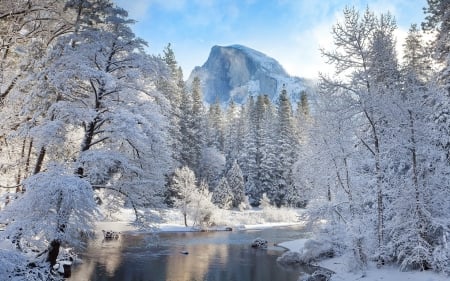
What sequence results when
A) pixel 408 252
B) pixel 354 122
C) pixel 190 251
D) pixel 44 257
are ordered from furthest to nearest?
pixel 190 251 < pixel 354 122 < pixel 408 252 < pixel 44 257

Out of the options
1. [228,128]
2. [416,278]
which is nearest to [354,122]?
[416,278]

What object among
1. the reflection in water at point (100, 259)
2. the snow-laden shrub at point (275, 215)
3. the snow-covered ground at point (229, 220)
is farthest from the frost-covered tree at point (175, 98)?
the reflection in water at point (100, 259)

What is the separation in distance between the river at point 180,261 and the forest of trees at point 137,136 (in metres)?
3.05

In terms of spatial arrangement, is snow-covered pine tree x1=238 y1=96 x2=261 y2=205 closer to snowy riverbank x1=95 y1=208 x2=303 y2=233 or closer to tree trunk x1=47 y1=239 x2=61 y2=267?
snowy riverbank x1=95 y1=208 x2=303 y2=233

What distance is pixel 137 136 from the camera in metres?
11.8

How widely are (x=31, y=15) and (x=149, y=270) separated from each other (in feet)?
43.6

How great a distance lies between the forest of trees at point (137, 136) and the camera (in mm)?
11445

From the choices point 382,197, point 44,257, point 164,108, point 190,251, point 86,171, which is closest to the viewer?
point 44,257

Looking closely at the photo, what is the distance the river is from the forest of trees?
3.05 metres

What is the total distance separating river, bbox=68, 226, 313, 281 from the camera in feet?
61.7

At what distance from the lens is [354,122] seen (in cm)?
1981

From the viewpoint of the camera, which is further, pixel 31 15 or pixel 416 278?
pixel 416 278

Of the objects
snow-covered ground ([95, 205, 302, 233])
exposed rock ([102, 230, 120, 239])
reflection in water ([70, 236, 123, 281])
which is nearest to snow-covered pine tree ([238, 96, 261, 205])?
snow-covered ground ([95, 205, 302, 233])

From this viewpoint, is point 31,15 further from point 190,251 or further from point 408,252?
point 190,251
